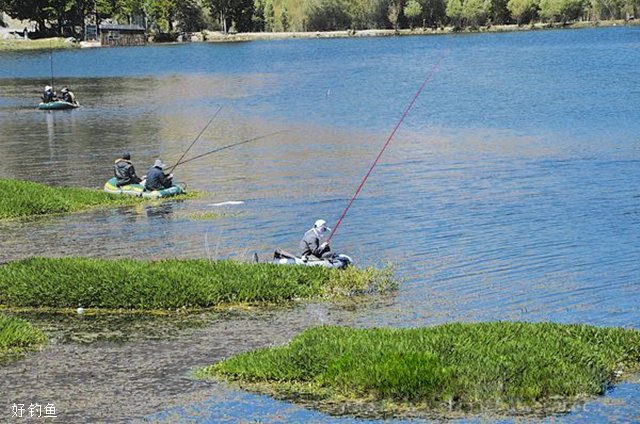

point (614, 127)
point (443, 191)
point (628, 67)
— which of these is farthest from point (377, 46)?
point (443, 191)

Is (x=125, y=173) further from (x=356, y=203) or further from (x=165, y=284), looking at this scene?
(x=165, y=284)

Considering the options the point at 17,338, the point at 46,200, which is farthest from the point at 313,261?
the point at 46,200

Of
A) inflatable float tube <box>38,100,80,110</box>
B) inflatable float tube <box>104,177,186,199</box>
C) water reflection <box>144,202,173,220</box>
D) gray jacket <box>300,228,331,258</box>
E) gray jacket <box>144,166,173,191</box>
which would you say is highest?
gray jacket <box>300,228,331,258</box>

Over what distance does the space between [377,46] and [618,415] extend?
16698 cm

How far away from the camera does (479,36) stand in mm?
197500

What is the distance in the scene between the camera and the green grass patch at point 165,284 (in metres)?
25.2

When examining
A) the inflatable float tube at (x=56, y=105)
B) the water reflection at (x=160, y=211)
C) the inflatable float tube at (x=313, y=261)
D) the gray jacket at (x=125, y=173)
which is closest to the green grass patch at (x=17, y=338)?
the inflatable float tube at (x=313, y=261)

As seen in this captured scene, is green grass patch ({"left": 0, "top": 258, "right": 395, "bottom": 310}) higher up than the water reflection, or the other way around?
green grass patch ({"left": 0, "top": 258, "right": 395, "bottom": 310})

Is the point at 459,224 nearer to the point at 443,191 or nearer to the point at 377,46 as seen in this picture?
the point at 443,191

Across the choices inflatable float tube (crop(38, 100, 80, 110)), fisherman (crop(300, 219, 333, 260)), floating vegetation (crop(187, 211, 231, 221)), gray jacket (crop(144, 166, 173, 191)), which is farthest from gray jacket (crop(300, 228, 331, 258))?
inflatable float tube (crop(38, 100, 80, 110))

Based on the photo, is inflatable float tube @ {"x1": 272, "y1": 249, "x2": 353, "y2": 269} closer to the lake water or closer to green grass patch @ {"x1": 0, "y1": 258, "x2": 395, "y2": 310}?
green grass patch @ {"x1": 0, "y1": 258, "x2": 395, "y2": 310}

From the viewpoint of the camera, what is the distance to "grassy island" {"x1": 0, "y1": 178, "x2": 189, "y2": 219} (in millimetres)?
38562

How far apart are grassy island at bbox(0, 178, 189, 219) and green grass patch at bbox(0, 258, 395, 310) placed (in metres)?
11.5

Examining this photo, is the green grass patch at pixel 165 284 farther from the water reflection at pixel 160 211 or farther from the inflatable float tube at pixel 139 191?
the inflatable float tube at pixel 139 191
